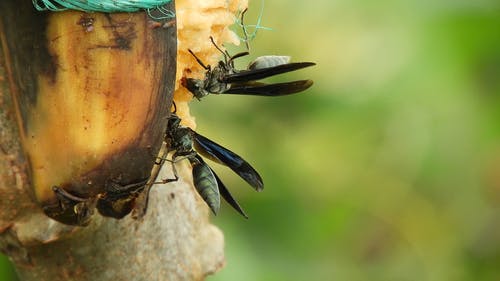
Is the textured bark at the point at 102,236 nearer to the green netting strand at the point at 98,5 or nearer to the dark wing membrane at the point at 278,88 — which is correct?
the green netting strand at the point at 98,5

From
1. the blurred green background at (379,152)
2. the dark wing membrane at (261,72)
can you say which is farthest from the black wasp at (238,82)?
the blurred green background at (379,152)

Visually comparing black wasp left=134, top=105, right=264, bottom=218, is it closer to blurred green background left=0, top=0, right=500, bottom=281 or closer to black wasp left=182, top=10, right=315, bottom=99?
black wasp left=182, top=10, right=315, bottom=99

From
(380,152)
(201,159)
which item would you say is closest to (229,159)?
(201,159)

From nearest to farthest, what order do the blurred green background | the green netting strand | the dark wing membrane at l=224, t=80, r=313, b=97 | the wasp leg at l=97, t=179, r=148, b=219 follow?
the green netting strand < the wasp leg at l=97, t=179, r=148, b=219 < the dark wing membrane at l=224, t=80, r=313, b=97 < the blurred green background

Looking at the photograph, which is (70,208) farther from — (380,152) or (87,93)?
(380,152)

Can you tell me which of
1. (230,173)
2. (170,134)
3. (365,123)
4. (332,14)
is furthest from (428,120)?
(170,134)

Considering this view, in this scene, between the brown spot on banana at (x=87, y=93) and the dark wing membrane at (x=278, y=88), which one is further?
the dark wing membrane at (x=278, y=88)

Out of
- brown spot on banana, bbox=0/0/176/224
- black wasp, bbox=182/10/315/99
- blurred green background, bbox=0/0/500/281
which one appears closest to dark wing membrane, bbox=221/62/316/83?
black wasp, bbox=182/10/315/99
